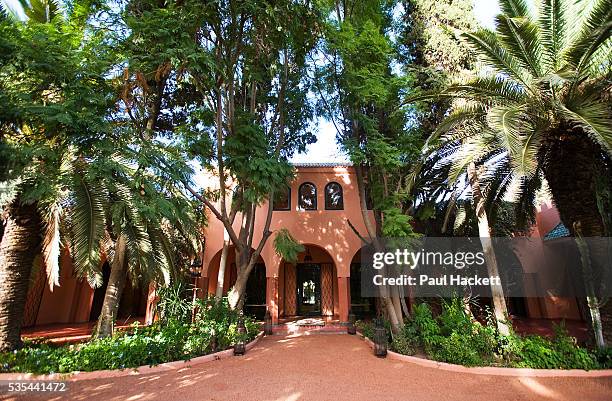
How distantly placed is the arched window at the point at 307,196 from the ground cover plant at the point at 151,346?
571 centimetres

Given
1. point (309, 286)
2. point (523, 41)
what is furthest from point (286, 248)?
point (523, 41)

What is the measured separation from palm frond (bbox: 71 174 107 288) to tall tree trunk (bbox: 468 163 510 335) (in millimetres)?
8755

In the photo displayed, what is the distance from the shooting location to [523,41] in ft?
20.3

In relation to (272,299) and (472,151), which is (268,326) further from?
(472,151)

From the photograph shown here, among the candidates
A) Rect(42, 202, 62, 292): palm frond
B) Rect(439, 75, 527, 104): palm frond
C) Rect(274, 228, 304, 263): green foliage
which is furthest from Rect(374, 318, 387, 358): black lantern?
Rect(42, 202, 62, 292): palm frond

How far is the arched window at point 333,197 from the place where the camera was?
1340cm

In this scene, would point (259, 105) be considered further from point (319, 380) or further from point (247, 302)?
point (247, 302)

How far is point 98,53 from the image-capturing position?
19.7 ft

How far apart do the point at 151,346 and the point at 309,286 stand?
932cm

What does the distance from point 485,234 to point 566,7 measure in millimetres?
5120

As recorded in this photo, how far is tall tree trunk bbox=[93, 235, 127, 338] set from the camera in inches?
288

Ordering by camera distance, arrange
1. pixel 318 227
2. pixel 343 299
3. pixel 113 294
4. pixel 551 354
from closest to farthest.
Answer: pixel 551 354 → pixel 113 294 → pixel 343 299 → pixel 318 227

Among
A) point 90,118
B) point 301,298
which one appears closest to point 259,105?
point 90,118

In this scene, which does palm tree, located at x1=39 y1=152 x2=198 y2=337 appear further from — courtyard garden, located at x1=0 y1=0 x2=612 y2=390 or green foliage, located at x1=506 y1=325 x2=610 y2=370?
green foliage, located at x1=506 y1=325 x2=610 y2=370
